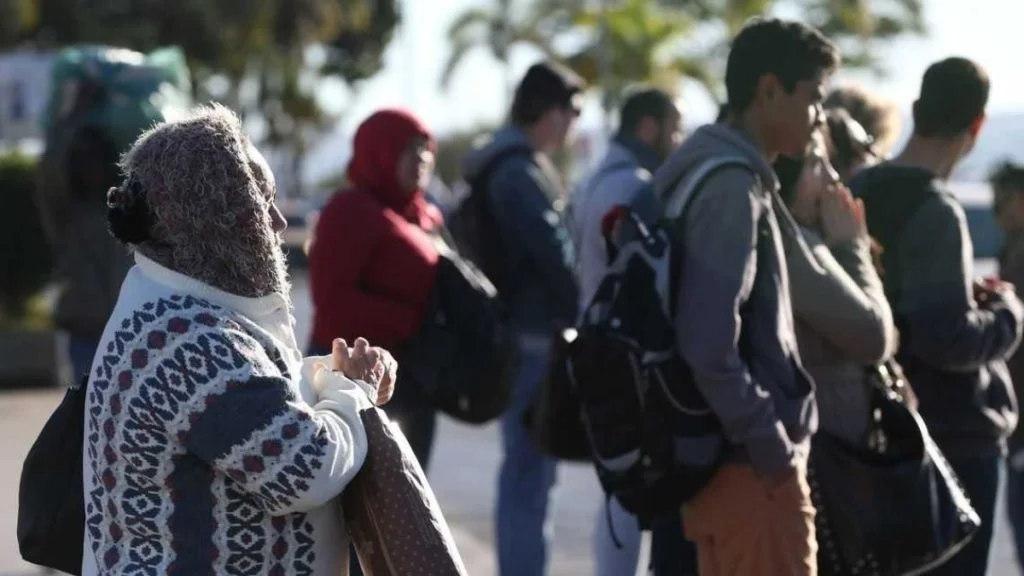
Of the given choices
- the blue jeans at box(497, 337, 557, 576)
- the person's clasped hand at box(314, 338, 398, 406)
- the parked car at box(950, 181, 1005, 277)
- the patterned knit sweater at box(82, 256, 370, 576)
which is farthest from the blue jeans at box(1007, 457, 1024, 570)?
the parked car at box(950, 181, 1005, 277)

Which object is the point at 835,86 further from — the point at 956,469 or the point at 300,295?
the point at 300,295

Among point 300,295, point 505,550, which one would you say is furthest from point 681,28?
point 505,550

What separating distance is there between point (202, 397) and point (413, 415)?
3037 millimetres

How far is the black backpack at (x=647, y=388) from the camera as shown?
4324 millimetres

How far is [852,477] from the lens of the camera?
4.57 meters

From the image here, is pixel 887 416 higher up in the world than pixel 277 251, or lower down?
lower down

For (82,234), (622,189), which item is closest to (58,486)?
(622,189)

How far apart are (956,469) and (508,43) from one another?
44507 millimetres

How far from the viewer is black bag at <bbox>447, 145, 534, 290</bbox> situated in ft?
23.0

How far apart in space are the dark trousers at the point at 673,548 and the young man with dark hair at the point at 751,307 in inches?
11.6

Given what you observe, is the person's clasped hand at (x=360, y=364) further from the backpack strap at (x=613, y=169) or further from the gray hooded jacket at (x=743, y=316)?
the backpack strap at (x=613, y=169)

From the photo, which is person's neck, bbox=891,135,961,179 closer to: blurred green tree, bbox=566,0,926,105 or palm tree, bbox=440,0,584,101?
blurred green tree, bbox=566,0,926,105

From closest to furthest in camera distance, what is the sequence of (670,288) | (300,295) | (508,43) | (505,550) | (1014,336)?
(670,288), (1014,336), (505,550), (300,295), (508,43)

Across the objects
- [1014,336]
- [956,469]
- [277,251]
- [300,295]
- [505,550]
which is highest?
[277,251]
